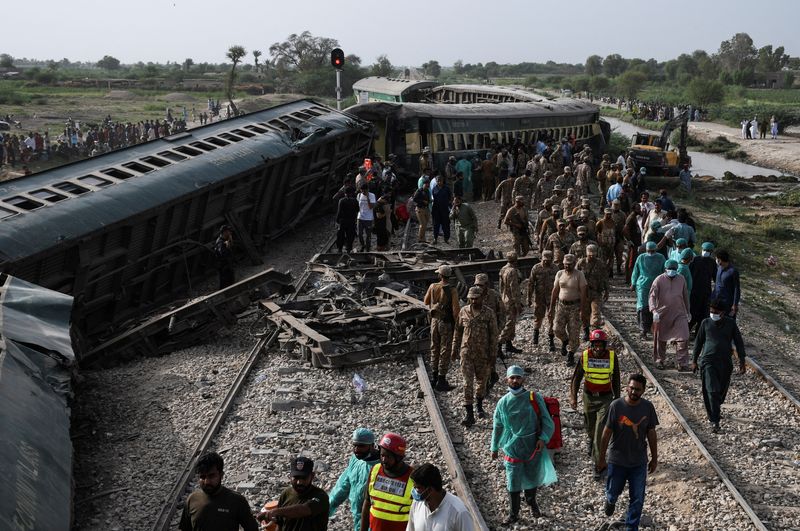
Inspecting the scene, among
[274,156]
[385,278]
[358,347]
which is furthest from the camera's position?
[274,156]

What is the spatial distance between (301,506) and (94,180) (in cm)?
977

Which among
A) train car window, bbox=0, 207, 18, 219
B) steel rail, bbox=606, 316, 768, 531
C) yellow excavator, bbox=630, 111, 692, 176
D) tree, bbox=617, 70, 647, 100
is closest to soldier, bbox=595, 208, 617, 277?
steel rail, bbox=606, 316, 768, 531

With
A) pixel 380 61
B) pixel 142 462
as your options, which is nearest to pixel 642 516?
pixel 142 462

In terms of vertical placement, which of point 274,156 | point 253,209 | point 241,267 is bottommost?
point 241,267

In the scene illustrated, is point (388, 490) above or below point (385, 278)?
above

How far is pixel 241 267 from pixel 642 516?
1128 centimetres

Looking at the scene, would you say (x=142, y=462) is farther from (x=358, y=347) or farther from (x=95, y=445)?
(x=358, y=347)

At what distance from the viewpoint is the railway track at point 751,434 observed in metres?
7.62

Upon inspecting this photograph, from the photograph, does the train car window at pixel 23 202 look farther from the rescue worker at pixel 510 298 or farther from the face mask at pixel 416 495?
the face mask at pixel 416 495

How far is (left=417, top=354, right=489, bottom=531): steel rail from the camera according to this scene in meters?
6.97

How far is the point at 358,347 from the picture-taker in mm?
11211

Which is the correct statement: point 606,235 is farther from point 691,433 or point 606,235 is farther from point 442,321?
point 691,433

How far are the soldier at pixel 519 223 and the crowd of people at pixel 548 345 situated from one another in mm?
26

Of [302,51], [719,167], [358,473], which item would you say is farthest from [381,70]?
[358,473]
